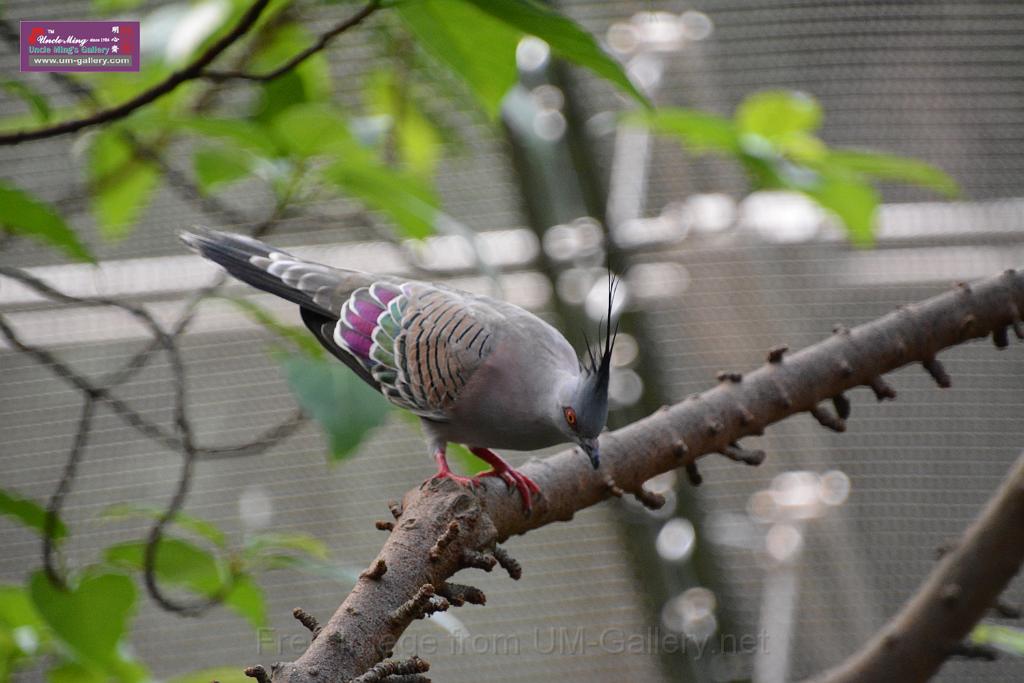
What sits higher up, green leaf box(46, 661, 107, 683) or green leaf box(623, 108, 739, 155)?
green leaf box(623, 108, 739, 155)

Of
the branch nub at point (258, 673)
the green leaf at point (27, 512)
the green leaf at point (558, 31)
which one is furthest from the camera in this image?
the green leaf at point (27, 512)

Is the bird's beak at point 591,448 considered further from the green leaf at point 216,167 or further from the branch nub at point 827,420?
Answer: the green leaf at point 216,167

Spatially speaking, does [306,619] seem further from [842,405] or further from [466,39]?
[842,405]

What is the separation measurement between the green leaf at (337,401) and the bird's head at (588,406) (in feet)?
0.70

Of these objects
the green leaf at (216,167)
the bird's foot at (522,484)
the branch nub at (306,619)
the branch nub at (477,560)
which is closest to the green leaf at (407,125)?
the green leaf at (216,167)

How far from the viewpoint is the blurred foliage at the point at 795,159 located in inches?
52.7

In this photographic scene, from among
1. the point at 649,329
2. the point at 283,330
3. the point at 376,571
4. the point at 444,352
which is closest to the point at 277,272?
the point at 283,330

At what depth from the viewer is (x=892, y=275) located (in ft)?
6.83

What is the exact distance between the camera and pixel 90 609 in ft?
3.73

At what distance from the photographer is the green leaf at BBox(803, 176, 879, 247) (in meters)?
1.38

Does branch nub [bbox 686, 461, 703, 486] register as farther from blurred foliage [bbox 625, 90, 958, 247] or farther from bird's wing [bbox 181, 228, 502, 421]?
blurred foliage [bbox 625, 90, 958, 247]

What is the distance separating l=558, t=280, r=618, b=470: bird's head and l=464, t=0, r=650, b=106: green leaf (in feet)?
1.34

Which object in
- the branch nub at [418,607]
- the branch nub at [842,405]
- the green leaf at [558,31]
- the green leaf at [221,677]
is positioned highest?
the green leaf at [558,31]

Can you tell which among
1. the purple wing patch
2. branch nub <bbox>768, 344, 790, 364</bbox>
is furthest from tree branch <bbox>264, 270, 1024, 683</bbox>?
the purple wing patch
